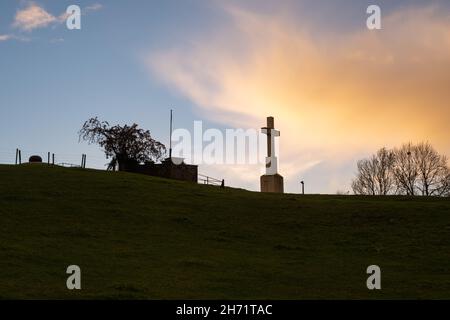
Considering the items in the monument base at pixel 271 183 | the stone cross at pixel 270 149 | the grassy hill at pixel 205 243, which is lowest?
the grassy hill at pixel 205 243

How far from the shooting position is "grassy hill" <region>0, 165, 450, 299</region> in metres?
20.1

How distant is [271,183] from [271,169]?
4.34 ft

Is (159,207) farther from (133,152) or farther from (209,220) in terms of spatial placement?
(133,152)

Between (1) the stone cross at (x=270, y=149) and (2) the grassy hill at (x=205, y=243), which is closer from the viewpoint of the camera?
(2) the grassy hill at (x=205, y=243)

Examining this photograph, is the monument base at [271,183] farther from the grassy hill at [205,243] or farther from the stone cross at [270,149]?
the grassy hill at [205,243]

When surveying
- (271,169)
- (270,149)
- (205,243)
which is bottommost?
(205,243)

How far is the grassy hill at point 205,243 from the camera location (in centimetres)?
2014

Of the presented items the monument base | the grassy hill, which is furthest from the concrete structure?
the grassy hill

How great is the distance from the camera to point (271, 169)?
184 ft

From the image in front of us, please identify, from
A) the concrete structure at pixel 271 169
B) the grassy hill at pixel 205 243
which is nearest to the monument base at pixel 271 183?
the concrete structure at pixel 271 169

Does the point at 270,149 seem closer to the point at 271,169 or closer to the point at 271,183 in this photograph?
the point at 271,169

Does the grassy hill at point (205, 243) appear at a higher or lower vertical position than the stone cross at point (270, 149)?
lower

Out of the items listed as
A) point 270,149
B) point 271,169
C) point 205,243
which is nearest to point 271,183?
point 271,169

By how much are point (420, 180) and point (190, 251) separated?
299 ft
